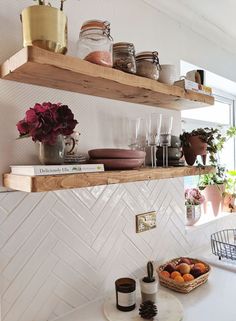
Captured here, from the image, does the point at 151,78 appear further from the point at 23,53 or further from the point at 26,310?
the point at 26,310

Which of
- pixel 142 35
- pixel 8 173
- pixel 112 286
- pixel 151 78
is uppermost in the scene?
pixel 142 35

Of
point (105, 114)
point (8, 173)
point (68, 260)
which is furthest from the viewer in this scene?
point (105, 114)

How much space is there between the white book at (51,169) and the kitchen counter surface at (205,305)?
1.97ft

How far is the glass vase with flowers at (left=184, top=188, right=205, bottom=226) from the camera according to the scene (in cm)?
178

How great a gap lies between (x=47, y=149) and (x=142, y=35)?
896 millimetres

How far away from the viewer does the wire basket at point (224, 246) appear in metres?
1.60

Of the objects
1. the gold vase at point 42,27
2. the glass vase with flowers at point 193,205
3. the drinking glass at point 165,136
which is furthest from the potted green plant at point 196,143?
the gold vase at point 42,27

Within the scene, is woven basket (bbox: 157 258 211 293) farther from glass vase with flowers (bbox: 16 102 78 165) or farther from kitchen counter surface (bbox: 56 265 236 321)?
glass vase with flowers (bbox: 16 102 78 165)

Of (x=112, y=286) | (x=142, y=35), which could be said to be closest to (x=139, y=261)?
(x=112, y=286)

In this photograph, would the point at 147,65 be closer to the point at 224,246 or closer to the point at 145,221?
the point at 145,221

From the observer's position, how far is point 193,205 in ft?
5.92

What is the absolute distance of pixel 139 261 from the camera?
136 cm

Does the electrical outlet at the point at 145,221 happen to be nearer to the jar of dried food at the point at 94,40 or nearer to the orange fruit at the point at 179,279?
the orange fruit at the point at 179,279

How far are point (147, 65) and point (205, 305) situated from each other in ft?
3.35
